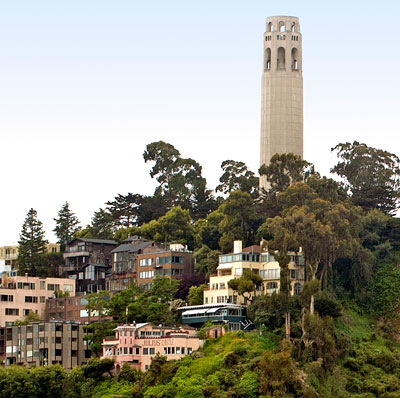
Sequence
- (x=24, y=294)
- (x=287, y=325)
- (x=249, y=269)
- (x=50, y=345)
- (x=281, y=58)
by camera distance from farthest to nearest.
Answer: (x=281, y=58) → (x=24, y=294) → (x=50, y=345) → (x=249, y=269) → (x=287, y=325)

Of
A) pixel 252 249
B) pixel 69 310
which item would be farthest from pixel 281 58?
pixel 69 310

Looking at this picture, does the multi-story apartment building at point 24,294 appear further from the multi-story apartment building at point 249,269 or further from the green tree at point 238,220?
the multi-story apartment building at point 249,269

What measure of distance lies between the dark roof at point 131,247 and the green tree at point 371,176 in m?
21.4

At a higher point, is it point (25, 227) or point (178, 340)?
point (25, 227)

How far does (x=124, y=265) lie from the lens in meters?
137

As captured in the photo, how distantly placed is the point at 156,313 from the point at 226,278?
7178 millimetres

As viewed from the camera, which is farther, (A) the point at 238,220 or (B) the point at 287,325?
(A) the point at 238,220

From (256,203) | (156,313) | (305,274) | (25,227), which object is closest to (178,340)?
(156,313)

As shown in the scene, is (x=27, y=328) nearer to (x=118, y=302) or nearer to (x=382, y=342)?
(x=118, y=302)

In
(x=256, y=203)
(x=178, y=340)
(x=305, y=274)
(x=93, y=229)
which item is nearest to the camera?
(x=178, y=340)

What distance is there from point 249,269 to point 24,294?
1013 inches

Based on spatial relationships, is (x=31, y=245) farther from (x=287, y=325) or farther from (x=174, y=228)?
(x=287, y=325)

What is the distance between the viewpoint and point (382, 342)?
118 metres

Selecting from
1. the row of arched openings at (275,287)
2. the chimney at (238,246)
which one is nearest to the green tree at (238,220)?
the chimney at (238,246)
